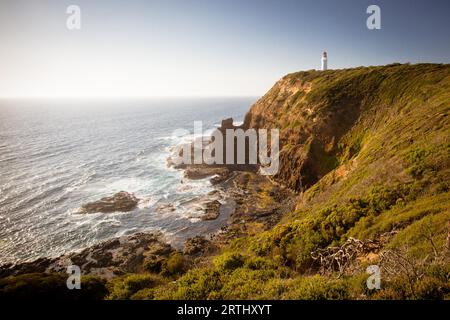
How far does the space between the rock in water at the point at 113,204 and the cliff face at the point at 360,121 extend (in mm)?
25880

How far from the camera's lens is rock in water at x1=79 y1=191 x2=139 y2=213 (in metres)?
40.6

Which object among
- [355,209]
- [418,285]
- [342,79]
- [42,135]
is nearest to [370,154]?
[355,209]

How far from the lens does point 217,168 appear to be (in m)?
56.6

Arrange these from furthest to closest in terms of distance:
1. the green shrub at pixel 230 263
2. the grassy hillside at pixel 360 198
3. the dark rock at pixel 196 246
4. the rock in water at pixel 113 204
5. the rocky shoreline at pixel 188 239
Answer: the rock in water at pixel 113 204
the dark rock at pixel 196 246
the rocky shoreline at pixel 188 239
the green shrub at pixel 230 263
the grassy hillside at pixel 360 198

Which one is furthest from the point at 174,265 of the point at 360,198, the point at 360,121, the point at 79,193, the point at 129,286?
the point at 360,121

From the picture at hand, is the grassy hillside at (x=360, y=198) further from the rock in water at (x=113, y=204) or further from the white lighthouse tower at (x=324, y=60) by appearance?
the rock in water at (x=113, y=204)

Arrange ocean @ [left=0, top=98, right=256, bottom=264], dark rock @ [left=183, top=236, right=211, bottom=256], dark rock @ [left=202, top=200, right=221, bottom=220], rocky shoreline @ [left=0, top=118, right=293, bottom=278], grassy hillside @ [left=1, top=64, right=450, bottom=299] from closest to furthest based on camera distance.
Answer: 1. grassy hillside @ [left=1, top=64, right=450, bottom=299]
2. rocky shoreline @ [left=0, top=118, right=293, bottom=278]
3. dark rock @ [left=183, top=236, right=211, bottom=256]
4. ocean @ [left=0, top=98, right=256, bottom=264]
5. dark rock @ [left=202, top=200, right=221, bottom=220]

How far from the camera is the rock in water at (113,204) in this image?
1599 inches

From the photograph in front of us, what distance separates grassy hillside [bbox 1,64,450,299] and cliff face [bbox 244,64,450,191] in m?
0.17

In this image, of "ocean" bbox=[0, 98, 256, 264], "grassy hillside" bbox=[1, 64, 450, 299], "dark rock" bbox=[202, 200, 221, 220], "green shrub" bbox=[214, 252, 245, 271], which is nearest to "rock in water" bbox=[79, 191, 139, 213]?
"ocean" bbox=[0, 98, 256, 264]

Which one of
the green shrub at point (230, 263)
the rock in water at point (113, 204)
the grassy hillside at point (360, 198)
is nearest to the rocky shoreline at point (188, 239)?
the rock in water at point (113, 204)

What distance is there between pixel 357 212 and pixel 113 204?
36647mm

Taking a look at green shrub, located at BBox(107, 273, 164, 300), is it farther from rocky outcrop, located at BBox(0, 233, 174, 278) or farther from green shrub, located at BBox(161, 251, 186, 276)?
rocky outcrop, located at BBox(0, 233, 174, 278)

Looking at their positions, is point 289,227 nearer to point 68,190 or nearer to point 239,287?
point 239,287
